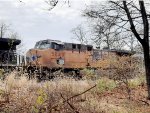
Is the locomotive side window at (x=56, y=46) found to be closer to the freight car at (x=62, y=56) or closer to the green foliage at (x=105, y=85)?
the freight car at (x=62, y=56)

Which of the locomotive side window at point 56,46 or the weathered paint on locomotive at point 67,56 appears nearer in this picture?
the weathered paint on locomotive at point 67,56

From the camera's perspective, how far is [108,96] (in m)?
14.8

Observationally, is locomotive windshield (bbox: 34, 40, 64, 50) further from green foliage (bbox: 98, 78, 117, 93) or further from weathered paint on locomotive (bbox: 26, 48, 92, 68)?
green foliage (bbox: 98, 78, 117, 93)

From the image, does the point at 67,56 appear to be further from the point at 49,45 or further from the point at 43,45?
the point at 43,45

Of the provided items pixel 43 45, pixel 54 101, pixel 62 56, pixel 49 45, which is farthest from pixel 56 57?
pixel 54 101

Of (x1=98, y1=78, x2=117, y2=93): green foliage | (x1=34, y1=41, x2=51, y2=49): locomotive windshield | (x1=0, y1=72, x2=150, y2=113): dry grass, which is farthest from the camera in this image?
(x1=34, y1=41, x2=51, y2=49): locomotive windshield

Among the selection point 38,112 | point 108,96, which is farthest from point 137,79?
point 38,112

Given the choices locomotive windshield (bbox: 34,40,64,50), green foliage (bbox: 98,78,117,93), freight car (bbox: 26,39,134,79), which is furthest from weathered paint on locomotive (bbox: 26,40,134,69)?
green foliage (bbox: 98,78,117,93)

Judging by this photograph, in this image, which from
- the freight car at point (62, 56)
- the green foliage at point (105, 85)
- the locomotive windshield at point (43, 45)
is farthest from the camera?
the locomotive windshield at point (43, 45)

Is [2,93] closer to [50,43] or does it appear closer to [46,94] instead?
[46,94]

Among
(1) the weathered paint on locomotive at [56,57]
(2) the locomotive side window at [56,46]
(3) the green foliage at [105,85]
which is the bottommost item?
(3) the green foliage at [105,85]

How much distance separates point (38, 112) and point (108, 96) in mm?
6091

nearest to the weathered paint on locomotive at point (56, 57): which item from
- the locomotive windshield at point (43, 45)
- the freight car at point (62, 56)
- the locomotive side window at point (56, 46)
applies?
the freight car at point (62, 56)

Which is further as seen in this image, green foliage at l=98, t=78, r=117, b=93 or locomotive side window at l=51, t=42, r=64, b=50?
locomotive side window at l=51, t=42, r=64, b=50
